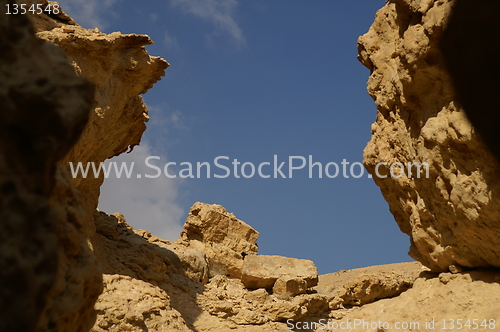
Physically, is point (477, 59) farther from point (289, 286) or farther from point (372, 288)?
point (289, 286)

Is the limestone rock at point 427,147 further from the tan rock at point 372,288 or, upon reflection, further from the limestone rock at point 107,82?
the limestone rock at point 107,82

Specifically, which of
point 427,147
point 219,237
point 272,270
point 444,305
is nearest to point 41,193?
point 427,147

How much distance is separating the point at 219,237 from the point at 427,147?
381 inches

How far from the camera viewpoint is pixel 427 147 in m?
7.61

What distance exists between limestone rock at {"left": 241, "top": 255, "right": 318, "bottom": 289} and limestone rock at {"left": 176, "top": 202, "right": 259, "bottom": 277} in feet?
3.88

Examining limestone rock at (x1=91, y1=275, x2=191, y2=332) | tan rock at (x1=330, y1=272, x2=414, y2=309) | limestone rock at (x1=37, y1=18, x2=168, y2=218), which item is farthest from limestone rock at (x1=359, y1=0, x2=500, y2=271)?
limestone rock at (x1=37, y1=18, x2=168, y2=218)

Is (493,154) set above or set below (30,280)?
above

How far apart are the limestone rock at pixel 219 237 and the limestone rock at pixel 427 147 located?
7274 mm

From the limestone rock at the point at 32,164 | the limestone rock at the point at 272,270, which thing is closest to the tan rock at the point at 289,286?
the limestone rock at the point at 272,270

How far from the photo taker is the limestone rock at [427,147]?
6.81 m

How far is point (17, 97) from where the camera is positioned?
292 centimetres

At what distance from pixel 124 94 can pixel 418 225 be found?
23.0 feet

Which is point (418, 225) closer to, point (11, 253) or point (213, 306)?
point (213, 306)

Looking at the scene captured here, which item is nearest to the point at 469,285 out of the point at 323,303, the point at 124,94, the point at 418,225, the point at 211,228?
the point at 418,225
